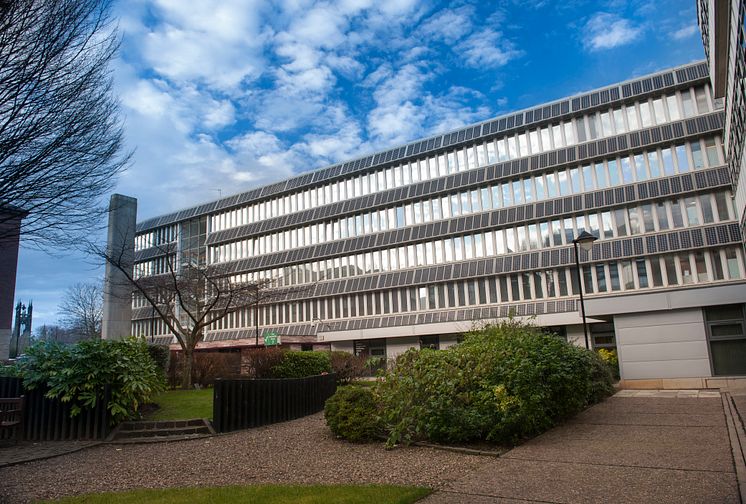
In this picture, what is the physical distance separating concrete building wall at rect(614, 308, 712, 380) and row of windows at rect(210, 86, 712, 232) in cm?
1636

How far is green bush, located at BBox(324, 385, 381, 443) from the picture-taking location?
10500 mm

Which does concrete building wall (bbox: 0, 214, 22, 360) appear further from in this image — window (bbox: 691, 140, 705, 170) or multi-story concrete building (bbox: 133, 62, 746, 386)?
window (bbox: 691, 140, 705, 170)

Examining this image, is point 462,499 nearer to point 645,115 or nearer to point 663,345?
point 663,345

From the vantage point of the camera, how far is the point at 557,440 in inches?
381

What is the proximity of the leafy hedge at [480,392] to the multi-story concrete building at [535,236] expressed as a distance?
52.5 ft

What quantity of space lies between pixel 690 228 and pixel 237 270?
4049 centimetres

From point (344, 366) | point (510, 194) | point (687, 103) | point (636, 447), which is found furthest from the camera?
point (510, 194)

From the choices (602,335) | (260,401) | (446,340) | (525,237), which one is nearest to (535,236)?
(525,237)

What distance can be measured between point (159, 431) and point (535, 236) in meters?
32.7

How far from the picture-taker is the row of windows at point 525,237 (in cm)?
3472

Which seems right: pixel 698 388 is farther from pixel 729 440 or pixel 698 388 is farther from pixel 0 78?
pixel 0 78

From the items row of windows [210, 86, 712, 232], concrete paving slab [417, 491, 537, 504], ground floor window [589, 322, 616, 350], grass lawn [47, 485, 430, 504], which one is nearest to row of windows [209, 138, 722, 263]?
row of windows [210, 86, 712, 232]

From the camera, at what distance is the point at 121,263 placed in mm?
24281

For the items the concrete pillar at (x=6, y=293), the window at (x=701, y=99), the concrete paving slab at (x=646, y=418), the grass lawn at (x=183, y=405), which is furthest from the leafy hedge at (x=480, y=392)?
the concrete pillar at (x=6, y=293)
